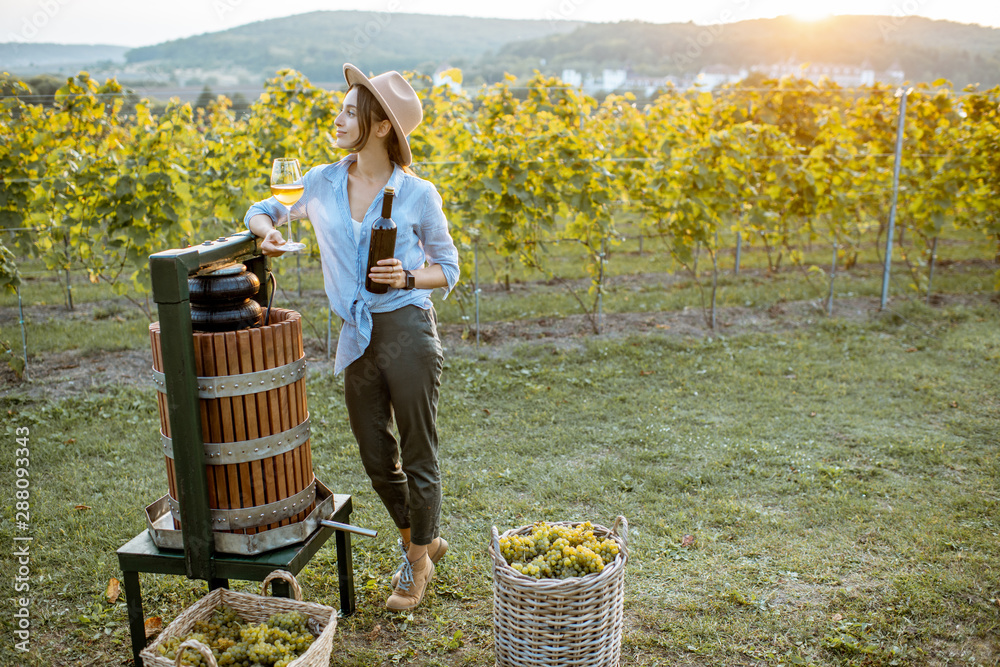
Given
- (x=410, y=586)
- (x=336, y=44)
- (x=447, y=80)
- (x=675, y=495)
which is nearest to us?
(x=410, y=586)

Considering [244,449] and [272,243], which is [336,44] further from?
[244,449]

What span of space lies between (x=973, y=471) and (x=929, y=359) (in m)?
2.23

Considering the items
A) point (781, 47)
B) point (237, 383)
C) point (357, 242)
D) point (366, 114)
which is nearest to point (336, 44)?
point (781, 47)

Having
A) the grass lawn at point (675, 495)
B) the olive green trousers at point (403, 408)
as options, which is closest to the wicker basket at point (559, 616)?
the grass lawn at point (675, 495)

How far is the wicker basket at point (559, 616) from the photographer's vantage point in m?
2.22

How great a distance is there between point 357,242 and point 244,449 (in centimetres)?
77

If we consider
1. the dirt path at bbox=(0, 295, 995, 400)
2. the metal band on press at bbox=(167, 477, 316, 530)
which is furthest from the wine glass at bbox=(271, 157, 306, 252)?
the dirt path at bbox=(0, 295, 995, 400)

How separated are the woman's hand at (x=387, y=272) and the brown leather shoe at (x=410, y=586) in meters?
1.22

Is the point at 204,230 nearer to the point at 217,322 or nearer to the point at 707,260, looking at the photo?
the point at 217,322

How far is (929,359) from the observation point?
6.04 m

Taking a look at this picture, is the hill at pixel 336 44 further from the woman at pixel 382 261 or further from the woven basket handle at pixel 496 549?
the woven basket handle at pixel 496 549

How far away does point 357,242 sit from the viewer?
A: 2492 mm

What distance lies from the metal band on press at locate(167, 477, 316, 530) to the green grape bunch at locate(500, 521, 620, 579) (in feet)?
2.32

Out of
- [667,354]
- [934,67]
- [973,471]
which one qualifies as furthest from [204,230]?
[934,67]
